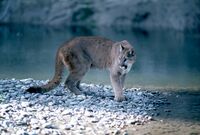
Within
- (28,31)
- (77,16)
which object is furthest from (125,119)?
(77,16)

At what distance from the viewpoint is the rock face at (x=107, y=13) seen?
38312 mm

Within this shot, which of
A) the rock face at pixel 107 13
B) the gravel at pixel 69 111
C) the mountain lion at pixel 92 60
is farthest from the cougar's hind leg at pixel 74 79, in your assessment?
the rock face at pixel 107 13

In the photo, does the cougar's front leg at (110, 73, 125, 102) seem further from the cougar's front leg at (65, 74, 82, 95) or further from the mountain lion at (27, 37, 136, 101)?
the cougar's front leg at (65, 74, 82, 95)

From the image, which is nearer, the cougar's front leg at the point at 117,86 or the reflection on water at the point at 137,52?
the cougar's front leg at the point at 117,86

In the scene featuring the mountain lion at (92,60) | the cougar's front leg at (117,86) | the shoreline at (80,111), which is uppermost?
the mountain lion at (92,60)

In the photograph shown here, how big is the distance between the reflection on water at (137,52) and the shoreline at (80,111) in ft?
10.1

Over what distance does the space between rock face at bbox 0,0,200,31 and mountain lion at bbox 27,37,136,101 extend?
83.9 ft

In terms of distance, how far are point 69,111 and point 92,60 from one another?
2022 mm

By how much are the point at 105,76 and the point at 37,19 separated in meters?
24.5

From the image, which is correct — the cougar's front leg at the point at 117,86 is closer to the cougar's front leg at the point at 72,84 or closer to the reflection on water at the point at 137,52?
the cougar's front leg at the point at 72,84

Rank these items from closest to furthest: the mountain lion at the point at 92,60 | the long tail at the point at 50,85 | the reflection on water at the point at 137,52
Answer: the mountain lion at the point at 92,60 < the long tail at the point at 50,85 < the reflection on water at the point at 137,52

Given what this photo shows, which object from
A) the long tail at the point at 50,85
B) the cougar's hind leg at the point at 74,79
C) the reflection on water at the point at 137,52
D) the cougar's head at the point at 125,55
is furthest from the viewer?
the reflection on water at the point at 137,52

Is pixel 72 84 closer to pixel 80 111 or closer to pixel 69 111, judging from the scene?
pixel 80 111

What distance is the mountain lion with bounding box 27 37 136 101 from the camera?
41.3 feet
